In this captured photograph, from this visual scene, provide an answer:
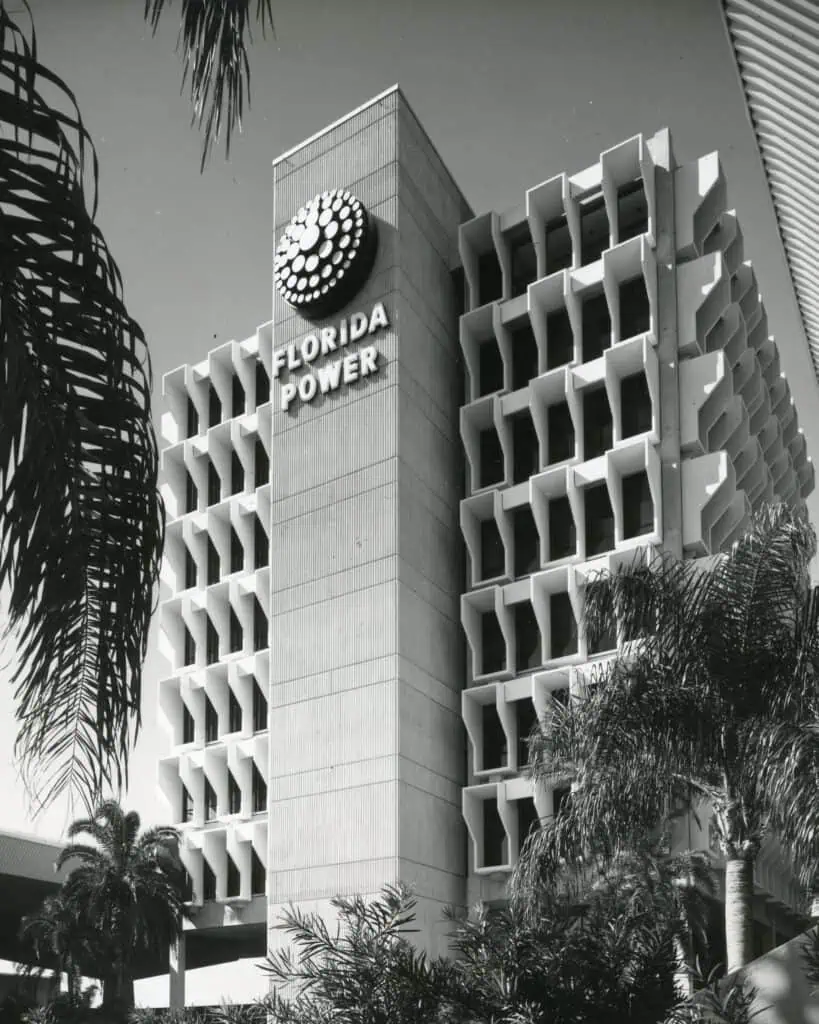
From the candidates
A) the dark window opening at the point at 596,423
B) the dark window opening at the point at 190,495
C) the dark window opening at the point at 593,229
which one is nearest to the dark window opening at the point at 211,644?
the dark window opening at the point at 190,495

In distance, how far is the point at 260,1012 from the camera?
15508mm

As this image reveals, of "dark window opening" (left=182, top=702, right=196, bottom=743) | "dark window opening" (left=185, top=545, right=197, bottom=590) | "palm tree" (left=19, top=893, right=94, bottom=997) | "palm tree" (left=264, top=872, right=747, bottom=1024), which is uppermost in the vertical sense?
"dark window opening" (left=185, top=545, right=197, bottom=590)

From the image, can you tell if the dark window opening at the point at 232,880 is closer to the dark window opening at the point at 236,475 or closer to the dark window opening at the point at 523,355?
the dark window opening at the point at 236,475

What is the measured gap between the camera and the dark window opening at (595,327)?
46.6m

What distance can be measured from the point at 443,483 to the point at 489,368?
4668 mm

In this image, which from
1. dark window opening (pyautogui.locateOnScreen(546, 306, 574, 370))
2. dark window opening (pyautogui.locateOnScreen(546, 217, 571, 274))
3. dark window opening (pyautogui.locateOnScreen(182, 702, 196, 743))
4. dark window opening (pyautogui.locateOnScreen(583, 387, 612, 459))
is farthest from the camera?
dark window opening (pyautogui.locateOnScreen(182, 702, 196, 743))

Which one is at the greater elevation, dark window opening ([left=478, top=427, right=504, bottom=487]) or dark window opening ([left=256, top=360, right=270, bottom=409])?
dark window opening ([left=256, top=360, right=270, bottom=409])

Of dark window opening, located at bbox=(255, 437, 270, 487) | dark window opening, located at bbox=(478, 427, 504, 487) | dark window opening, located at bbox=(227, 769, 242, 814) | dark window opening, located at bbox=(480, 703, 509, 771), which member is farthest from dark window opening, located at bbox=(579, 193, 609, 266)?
dark window opening, located at bbox=(227, 769, 242, 814)

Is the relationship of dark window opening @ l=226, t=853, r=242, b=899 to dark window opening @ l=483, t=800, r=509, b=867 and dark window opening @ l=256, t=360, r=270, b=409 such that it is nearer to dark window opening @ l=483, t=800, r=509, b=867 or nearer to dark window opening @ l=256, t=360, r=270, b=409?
dark window opening @ l=483, t=800, r=509, b=867

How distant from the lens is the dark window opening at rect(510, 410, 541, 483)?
155 ft

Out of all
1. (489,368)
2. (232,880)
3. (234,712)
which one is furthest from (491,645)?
(232,880)

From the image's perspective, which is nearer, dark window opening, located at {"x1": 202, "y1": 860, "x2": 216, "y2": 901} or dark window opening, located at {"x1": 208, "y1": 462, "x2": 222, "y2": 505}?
dark window opening, located at {"x1": 202, "y1": 860, "x2": 216, "y2": 901}

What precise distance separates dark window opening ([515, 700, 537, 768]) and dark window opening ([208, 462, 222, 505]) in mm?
17312

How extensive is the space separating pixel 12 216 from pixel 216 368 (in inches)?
2061
